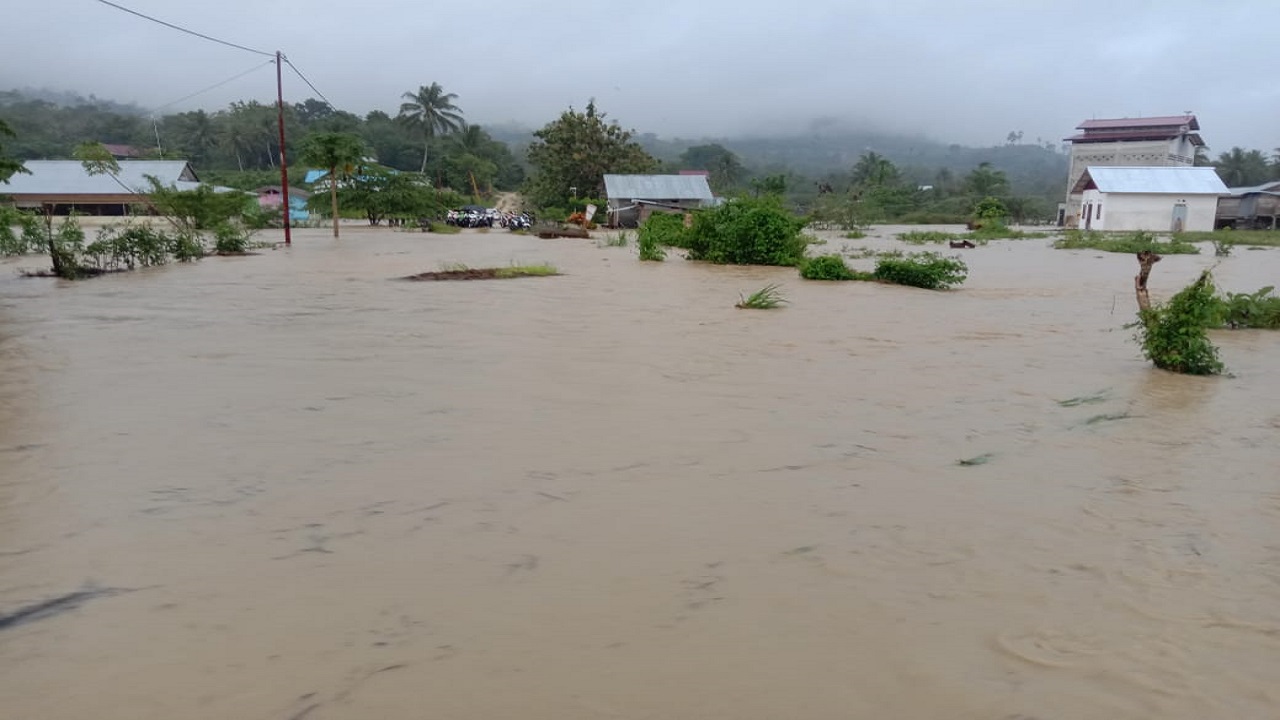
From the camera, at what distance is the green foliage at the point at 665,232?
21.1 metres

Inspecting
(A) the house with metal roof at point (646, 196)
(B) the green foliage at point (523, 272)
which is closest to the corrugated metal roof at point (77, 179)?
(A) the house with metal roof at point (646, 196)

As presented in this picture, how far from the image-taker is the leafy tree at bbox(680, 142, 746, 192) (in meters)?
77.7

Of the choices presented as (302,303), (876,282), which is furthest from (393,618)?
(876,282)

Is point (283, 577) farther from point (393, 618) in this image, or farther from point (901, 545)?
point (901, 545)

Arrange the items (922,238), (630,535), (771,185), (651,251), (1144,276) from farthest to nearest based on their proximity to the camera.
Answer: (771,185) < (922,238) < (651,251) < (1144,276) < (630,535)

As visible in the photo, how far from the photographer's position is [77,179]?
43.1 m

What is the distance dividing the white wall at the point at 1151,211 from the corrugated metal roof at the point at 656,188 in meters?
21.3

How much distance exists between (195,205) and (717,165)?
205 feet

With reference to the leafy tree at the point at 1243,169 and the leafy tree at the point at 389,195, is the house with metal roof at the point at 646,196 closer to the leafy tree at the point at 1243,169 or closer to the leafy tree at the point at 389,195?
the leafy tree at the point at 389,195

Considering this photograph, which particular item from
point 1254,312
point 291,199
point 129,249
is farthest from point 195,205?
point 291,199

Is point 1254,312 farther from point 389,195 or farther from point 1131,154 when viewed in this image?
point 1131,154

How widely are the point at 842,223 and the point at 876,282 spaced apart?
28.7 meters

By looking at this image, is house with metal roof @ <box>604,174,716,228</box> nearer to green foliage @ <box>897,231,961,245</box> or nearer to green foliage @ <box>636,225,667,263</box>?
green foliage @ <box>897,231,961,245</box>

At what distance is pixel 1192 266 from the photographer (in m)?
21.6
